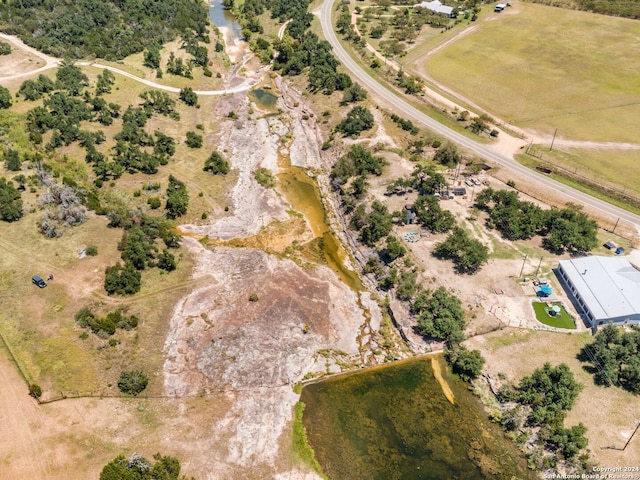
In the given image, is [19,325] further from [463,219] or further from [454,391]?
[463,219]

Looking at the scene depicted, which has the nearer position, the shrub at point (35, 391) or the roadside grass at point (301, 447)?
the roadside grass at point (301, 447)

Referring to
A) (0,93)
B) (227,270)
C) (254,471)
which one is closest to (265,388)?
(254,471)

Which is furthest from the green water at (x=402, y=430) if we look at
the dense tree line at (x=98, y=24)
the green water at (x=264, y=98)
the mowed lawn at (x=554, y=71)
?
the dense tree line at (x=98, y=24)

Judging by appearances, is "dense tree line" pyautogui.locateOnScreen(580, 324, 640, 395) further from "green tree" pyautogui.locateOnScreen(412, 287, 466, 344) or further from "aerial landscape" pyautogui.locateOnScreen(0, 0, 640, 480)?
"green tree" pyautogui.locateOnScreen(412, 287, 466, 344)

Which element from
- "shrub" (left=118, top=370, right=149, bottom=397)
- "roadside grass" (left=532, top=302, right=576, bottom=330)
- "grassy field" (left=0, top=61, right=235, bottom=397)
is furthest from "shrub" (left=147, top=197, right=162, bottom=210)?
"roadside grass" (left=532, top=302, right=576, bottom=330)

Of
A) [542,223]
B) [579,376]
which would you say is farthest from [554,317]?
[542,223]

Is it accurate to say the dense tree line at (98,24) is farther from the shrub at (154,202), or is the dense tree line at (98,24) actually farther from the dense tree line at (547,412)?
the dense tree line at (547,412)
